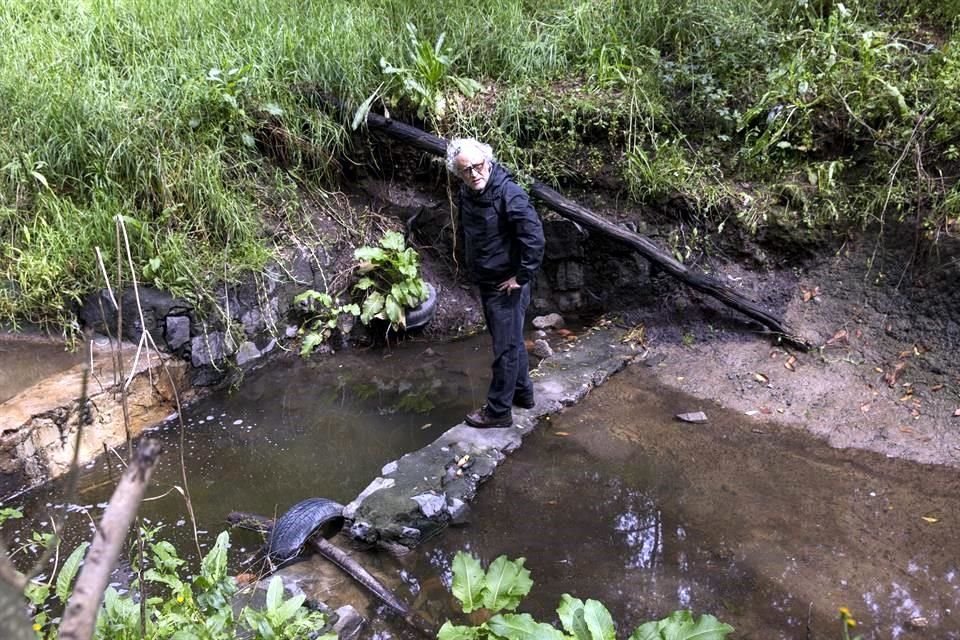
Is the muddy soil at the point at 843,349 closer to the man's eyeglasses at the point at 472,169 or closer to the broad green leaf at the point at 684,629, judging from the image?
the man's eyeglasses at the point at 472,169

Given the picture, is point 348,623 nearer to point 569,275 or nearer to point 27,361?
point 27,361

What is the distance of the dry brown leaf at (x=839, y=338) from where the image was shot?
4.93 meters

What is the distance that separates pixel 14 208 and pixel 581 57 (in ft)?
16.1

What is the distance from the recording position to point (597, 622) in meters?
2.07

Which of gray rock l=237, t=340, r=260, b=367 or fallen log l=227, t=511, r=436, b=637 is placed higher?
fallen log l=227, t=511, r=436, b=637

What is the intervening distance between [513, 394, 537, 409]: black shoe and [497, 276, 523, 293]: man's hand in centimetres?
77

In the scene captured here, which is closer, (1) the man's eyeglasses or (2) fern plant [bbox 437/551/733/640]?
(2) fern plant [bbox 437/551/733/640]

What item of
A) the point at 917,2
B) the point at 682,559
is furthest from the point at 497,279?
the point at 917,2

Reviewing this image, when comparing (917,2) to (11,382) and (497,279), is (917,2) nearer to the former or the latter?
(497,279)

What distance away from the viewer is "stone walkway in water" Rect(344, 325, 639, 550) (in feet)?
11.5

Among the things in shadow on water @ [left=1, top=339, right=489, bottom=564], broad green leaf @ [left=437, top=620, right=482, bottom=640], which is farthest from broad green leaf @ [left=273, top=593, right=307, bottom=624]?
shadow on water @ [left=1, top=339, right=489, bottom=564]

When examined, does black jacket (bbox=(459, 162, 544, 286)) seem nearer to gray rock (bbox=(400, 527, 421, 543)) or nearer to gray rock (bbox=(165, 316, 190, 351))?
gray rock (bbox=(400, 527, 421, 543))

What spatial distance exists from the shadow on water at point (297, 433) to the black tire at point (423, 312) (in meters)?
0.19

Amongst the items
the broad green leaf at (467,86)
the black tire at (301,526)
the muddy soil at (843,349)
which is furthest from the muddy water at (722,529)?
the broad green leaf at (467,86)
